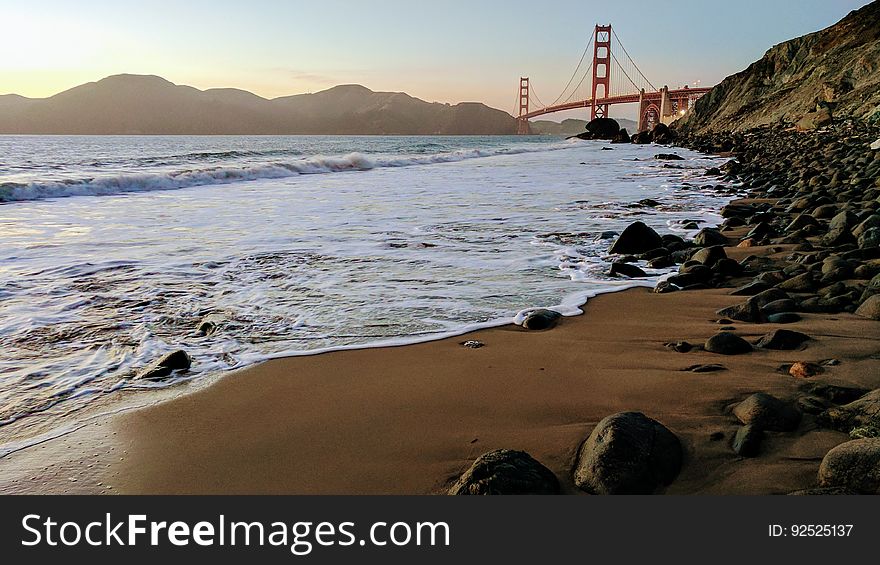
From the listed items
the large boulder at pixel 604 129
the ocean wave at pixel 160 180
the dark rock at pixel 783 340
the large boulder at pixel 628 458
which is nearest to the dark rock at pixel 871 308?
the dark rock at pixel 783 340

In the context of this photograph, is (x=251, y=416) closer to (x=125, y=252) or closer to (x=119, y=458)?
(x=119, y=458)

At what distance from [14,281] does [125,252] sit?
103 cm

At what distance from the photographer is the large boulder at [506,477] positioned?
1411 mm

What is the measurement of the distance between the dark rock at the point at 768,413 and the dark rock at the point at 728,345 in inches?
21.8

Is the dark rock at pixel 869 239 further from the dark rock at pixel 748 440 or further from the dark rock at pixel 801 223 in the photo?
the dark rock at pixel 748 440

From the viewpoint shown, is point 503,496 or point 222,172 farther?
point 222,172

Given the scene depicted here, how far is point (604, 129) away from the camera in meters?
53.7

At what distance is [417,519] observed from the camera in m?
1.29

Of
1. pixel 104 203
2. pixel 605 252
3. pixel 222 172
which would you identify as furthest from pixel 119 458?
pixel 222 172

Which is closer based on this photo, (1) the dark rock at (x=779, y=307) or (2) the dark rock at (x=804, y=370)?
(2) the dark rock at (x=804, y=370)

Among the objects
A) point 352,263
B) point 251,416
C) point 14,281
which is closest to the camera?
point 251,416

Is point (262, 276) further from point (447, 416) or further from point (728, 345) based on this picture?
point (728, 345)

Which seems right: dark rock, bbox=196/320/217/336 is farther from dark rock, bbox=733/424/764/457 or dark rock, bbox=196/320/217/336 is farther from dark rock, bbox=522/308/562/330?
dark rock, bbox=733/424/764/457

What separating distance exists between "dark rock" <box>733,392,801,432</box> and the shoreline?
2 centimetres
